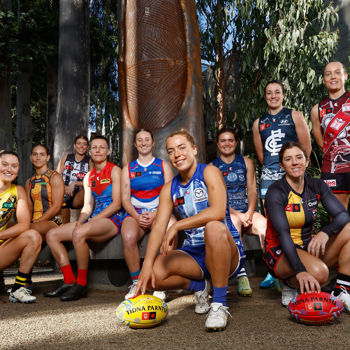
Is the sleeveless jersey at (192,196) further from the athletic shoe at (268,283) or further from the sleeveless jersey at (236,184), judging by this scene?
the athletic shoe at (268,283)

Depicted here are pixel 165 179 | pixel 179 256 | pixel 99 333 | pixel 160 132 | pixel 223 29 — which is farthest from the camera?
pixel 223 29

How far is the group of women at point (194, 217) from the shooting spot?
268 cm

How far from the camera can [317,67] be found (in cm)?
949

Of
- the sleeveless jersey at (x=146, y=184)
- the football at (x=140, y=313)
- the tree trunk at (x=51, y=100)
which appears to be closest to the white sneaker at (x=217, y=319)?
the football at (x=140, y=313)

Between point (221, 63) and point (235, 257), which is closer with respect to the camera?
point (235, 257)

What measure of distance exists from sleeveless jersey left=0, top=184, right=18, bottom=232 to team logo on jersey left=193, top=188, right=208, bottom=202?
183 cm

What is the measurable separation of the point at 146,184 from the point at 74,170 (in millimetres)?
1621

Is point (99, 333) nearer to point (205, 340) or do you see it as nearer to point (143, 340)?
point (143, 340)

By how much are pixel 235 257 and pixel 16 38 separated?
27.3 ft

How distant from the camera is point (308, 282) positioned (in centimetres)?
257

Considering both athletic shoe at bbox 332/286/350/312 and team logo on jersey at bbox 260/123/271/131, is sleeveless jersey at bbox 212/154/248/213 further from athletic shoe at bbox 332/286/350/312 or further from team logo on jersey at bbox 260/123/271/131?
athletic shoe at bbox 332/286/350/312

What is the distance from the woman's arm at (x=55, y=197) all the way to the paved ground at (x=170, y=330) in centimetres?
90

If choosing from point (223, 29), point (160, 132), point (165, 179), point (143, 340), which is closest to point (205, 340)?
point (143, 340)

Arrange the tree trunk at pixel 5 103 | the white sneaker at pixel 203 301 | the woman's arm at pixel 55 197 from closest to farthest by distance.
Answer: the white sneaker at pixel 203 301 < the woman's arm at pixel 55 197 < the tree trunk at pixel 5 103
